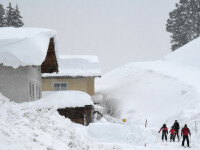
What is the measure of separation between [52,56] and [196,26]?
46486 millimetres

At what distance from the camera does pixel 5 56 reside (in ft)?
46.9

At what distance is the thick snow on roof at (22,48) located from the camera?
1422 centimetres

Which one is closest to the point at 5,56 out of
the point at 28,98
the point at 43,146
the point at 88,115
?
the point at 28,98

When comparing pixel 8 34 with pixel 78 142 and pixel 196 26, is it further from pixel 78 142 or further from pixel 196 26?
pixel 196 26

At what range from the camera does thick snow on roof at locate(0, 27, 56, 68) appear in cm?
1422

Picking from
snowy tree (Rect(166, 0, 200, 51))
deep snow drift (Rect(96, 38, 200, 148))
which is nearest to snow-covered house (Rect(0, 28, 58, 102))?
deep snow drift (Rect(96, 38, 200, 148))

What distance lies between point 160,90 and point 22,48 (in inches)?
951

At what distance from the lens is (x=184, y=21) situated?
5991 cm

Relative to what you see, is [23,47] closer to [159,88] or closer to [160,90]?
[160,90]

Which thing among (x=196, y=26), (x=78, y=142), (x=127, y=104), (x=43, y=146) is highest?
(x=196, y=26)

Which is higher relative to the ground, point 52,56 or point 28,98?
point 52,56

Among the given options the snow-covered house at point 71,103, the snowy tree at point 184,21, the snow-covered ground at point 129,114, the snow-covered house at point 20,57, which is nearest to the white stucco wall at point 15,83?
the snow-covered house at point 20,57

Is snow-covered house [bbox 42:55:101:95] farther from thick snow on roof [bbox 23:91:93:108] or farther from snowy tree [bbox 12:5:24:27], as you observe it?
snowy tree [bbox 12:5:24:27]

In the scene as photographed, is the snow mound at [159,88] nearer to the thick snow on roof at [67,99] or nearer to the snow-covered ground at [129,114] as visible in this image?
the snow-covered ground at [129,114]
